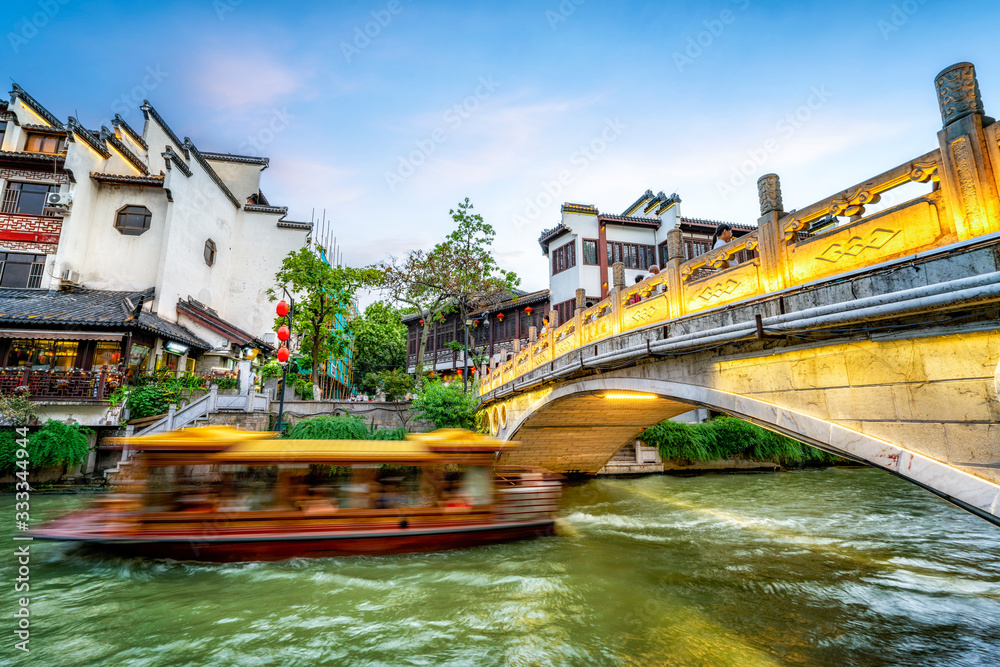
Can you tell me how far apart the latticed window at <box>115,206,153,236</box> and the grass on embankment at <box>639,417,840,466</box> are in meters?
24.2

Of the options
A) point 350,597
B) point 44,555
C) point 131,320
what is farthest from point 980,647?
point 131,320

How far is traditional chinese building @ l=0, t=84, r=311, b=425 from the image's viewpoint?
52.7 feet

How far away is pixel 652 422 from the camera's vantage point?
44.7 ft

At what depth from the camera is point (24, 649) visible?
4789mm

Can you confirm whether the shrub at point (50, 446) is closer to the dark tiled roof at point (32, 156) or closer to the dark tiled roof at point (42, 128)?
the dark tiled roof at point (32, 156)

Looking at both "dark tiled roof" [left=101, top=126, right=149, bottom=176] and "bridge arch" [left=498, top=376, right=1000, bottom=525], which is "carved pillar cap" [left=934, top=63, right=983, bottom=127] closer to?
"bridge arch" [left=498, top=376, right=1000, bottom=525]

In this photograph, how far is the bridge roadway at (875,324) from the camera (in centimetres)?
347

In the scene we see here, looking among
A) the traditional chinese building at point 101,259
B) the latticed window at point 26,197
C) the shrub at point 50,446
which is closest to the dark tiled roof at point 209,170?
the traditional chinese building at point 101,259

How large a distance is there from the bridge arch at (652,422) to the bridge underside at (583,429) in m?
0.03

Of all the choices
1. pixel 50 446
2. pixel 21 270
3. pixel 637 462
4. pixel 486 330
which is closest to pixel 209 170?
pixel 21 270

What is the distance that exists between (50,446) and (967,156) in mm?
19878

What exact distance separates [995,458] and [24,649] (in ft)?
30.7

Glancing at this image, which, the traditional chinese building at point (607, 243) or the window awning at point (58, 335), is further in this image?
the traditional chinese building at point (607, 243)

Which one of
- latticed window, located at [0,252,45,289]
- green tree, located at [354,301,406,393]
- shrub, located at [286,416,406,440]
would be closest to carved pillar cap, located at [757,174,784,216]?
shrub, located at [286,416,406,440]
